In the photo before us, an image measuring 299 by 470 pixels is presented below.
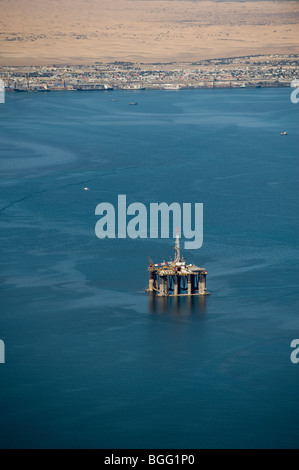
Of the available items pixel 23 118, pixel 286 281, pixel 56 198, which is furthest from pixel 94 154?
pixel 286 281
